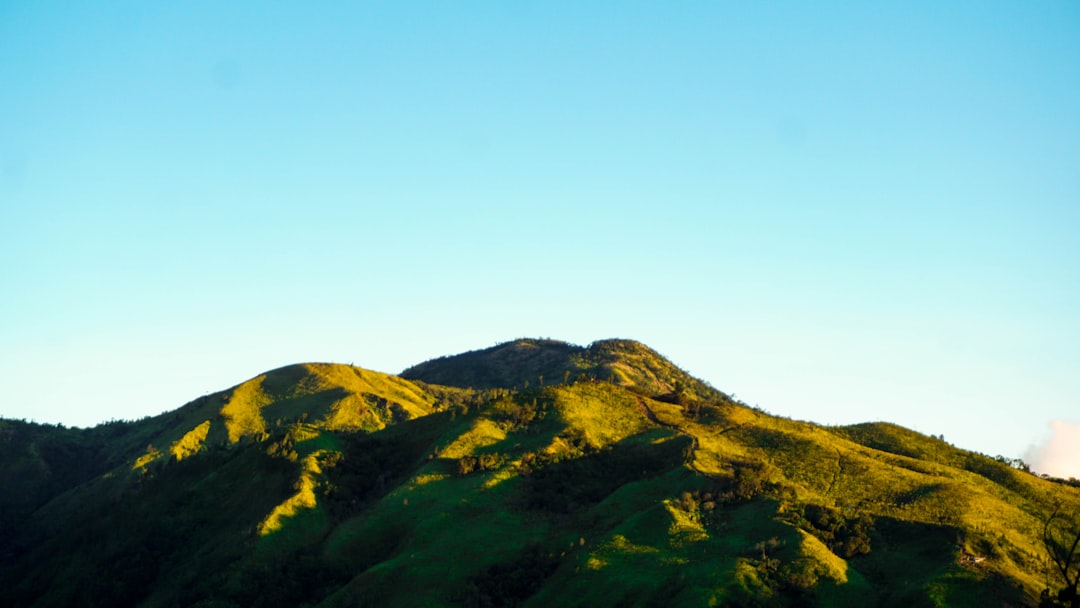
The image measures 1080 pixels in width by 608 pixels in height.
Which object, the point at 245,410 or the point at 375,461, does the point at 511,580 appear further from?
the point at 245,410

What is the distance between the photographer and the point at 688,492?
72.1 meters

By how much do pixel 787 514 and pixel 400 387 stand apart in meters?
119

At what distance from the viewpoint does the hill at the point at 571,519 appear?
5806 centimetres

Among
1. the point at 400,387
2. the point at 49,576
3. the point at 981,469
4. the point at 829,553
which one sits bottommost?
the point at 49,576

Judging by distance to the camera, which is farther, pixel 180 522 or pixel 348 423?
pixel 348 423

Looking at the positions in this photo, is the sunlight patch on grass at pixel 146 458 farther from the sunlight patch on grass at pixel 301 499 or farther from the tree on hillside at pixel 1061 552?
the tree on hillside at pixel 1061 552

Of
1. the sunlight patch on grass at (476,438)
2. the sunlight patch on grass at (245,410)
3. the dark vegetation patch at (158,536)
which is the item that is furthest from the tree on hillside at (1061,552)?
the sunlight patch on grass at (245,410)

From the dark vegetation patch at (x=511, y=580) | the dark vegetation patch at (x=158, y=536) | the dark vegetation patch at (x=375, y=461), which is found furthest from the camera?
the dark vegetation patch at (x=375, y=461)

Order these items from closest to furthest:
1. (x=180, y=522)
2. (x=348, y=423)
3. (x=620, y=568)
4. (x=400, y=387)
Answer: (x=620, y=568)
(x=180, y=522)
(x=348, y=423)
(x=400, y=387)

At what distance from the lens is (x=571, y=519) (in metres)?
73.9

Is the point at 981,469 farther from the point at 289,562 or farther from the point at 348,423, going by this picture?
the point at 348,423

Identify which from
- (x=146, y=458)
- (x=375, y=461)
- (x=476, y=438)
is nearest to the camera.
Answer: (x=476, y=438)

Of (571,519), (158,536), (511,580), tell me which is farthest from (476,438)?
(158,536)

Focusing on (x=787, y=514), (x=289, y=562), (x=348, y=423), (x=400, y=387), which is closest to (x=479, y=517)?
(x=289, y=562)
